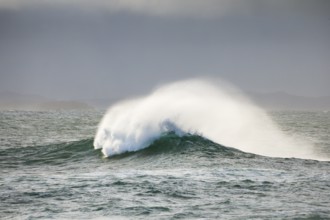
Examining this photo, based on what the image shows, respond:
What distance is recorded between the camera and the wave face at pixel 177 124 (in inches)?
1055

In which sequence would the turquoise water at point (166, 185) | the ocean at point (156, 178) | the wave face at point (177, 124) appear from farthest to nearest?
the wave face at point (177, 124), the ocean at point (156, 178), the turquoise water at point (166, 185)

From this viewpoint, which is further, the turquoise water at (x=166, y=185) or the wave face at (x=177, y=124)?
the wave face at (x=177, y=124)

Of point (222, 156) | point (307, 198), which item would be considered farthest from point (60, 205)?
point (222, 156)

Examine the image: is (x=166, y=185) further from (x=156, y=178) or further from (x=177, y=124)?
(x=177, y=124)

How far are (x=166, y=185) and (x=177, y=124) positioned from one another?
11662 mm

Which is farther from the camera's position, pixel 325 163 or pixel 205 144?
pixel 205 144

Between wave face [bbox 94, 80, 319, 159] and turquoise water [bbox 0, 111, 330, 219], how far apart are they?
1.23 meters

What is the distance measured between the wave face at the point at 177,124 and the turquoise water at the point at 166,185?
1.23m

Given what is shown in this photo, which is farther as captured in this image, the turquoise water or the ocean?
the ocean

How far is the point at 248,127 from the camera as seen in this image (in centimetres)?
4059

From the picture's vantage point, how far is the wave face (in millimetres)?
26797

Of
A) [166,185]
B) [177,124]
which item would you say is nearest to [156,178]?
[166,185]

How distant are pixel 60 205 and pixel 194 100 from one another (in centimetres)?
1926

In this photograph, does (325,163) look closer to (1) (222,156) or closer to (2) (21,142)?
(1) (222,156)
